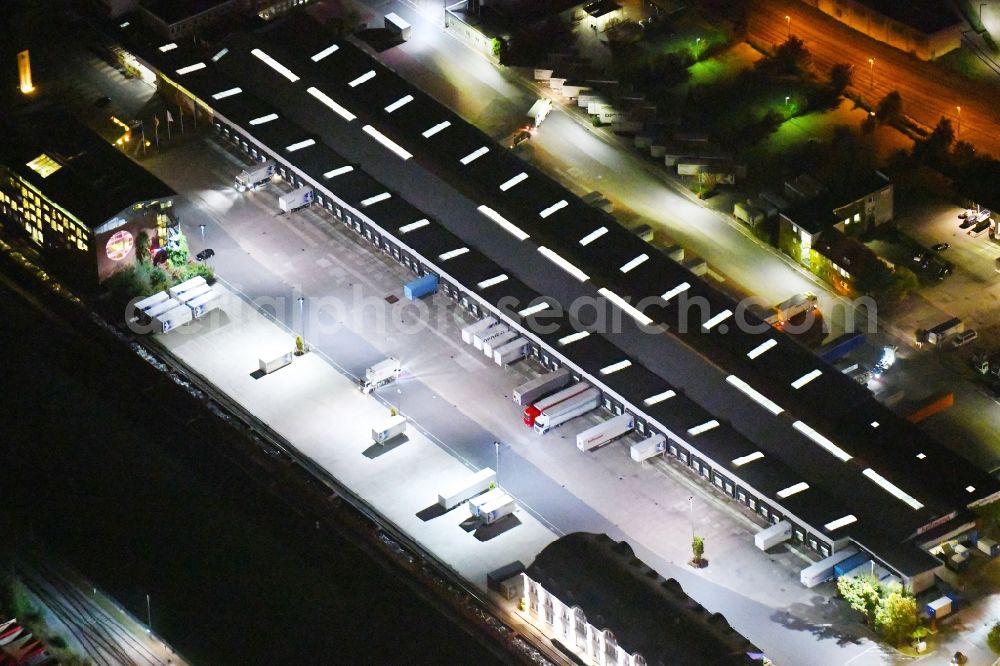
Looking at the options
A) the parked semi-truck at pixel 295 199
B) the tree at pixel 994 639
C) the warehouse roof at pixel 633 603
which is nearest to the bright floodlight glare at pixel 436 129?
the parked semi-truck at pixel 295 199

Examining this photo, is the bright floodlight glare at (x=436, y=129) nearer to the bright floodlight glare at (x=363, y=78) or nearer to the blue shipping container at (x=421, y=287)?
the bright floodlight glare at (x=363, y=78)

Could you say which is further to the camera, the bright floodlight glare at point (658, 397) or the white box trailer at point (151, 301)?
the white box trailer at point (151, 301)

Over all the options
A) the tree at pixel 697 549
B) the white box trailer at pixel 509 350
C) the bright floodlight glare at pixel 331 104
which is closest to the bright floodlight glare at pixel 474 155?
the bright floodlight glare at pixel 331 104

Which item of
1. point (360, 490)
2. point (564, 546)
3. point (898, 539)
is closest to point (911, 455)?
point (898, 539)

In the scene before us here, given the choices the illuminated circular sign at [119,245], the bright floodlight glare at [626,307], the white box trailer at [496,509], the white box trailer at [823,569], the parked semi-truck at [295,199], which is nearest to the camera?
the white box trailer at [823,569]

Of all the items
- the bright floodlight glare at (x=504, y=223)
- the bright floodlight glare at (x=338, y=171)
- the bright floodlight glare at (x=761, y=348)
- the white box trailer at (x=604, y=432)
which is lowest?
the white box trailer at (x=604, y=432)

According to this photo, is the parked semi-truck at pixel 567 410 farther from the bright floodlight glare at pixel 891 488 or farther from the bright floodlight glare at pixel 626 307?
the bright floodlight glare at pixel 891 488

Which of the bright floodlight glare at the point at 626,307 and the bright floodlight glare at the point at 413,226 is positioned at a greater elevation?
the bright floodlight glare at the point at 626,307

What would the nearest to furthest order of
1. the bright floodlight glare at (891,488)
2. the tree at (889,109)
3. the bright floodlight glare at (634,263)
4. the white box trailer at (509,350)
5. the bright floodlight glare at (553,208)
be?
1. the bright floodlight glare at (891,488)
2. the white box trailer at (509,350)
3. the bright floodlight glare at (634,263)
4. the bright floodlight glare at (553,208)
5. the tree at (889,109)

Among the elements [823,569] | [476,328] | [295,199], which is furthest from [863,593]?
A: [295,199]
